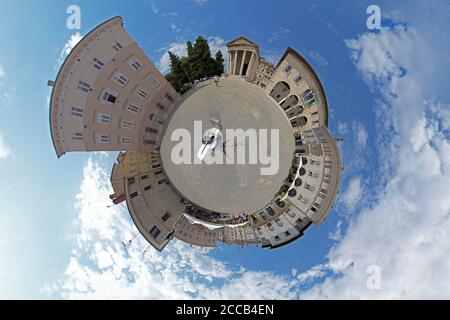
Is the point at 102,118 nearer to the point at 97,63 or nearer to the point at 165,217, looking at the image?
Answer: the point at 97,63

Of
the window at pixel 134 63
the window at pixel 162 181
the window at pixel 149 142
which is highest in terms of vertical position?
the window at pixel 134 63

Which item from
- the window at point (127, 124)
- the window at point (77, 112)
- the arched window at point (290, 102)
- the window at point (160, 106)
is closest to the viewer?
the window at point (77, 112)

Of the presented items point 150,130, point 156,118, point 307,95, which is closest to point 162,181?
point 150,130

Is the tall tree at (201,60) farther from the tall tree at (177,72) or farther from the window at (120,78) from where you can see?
the window at (120,78)

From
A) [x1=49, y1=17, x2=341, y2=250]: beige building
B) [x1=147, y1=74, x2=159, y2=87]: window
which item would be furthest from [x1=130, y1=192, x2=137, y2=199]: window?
[x1=147, y1=74, x2=159, y2=87]: window

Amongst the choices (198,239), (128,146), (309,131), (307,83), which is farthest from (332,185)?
(128,146)

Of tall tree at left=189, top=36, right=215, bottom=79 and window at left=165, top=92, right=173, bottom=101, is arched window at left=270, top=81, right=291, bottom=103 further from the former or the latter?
window at left=165, top=92, right=173, bottom=101

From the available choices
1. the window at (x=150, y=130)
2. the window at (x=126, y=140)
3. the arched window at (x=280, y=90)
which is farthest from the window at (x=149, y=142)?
the arched window at (x=280, y=90)
